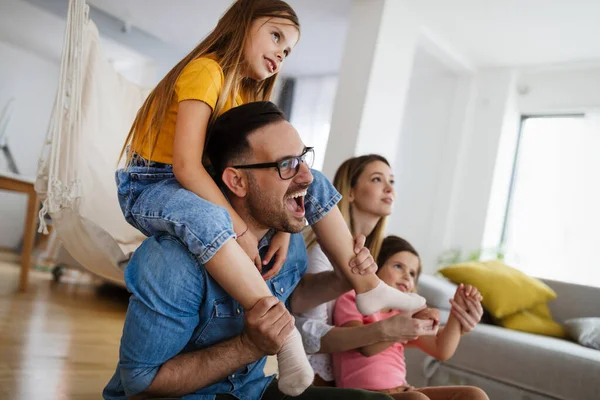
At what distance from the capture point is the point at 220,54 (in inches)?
53.8

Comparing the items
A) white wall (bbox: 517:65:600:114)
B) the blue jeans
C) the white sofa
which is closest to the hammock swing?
the blue jeans

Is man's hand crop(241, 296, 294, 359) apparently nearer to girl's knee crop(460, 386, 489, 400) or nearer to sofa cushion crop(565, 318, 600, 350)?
girl's knee crop(460, 386, 489, 400)

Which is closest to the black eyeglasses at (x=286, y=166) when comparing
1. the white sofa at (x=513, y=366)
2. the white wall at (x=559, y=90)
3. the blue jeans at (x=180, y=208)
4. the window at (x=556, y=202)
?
the blue jeans at (x=180, y=208)

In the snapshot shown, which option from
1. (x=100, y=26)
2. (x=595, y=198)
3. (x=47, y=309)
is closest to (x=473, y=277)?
(x=47, y=309)

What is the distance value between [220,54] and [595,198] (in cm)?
449

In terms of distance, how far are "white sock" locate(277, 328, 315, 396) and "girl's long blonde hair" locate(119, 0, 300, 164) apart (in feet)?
1.76

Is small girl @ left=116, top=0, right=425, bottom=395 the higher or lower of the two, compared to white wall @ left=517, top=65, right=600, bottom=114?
lower

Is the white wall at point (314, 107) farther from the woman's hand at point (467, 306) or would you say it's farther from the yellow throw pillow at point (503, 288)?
the woman's hand at point (467, 306)

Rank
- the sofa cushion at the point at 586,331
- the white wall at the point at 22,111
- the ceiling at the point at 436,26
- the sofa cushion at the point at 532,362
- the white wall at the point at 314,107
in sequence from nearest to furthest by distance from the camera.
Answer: the sofa cushion at the point at 532,362 < the sofa cushion at the point at 586,331 < the ceiling at the point at 436,26 < the white wall at the point at 314,107 < the white wall at the point at 22,111

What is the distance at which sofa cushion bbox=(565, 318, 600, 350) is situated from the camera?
2.29 m

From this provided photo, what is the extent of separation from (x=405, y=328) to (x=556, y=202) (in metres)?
4.41

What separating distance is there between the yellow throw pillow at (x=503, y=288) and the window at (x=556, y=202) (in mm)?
2481

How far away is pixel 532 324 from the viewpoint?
2514mm

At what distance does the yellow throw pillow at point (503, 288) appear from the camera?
8.32ft
